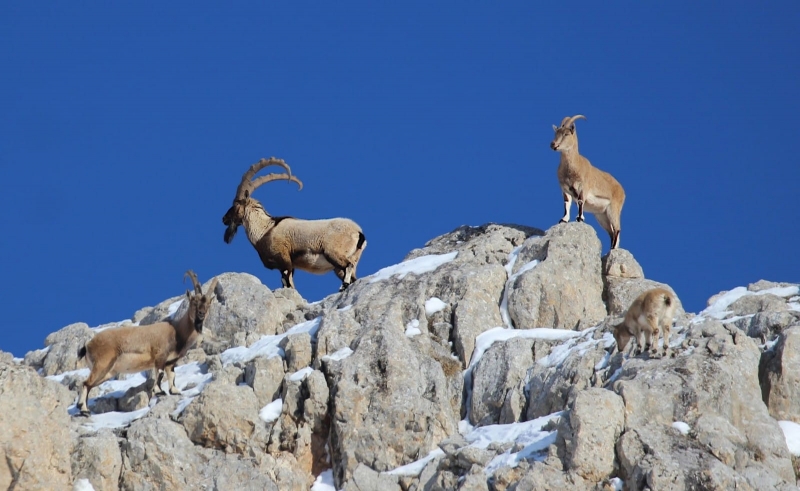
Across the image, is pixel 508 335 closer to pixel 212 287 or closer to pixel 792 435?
pixel 792 435

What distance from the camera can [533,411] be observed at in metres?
18.8

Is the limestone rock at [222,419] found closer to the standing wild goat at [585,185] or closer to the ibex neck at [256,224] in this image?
the ibex neck at [256,224]

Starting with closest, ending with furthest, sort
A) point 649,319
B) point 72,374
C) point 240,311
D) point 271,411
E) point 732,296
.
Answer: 1. point 649,319
2. point 271,411
3. point 732,296
4. point 72,374
5. point 240,311

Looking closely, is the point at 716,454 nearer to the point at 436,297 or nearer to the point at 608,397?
the point at 608,397

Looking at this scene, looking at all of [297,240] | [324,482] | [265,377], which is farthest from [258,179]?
[324,482]

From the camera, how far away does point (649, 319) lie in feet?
58.6

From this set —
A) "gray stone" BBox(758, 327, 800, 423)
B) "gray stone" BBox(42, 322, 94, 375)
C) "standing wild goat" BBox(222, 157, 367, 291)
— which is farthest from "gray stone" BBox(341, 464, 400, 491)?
"standing wild goat" BBox(222, 157, 367, 291)

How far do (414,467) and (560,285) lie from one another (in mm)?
5686

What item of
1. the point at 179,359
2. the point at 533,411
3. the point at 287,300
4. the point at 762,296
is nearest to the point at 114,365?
the point at 179,359

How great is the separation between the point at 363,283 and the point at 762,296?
319 inches

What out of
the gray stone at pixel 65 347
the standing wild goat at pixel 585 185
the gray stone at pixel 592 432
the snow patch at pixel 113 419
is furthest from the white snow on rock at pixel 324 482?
the standing wild goat at pixel 585 185

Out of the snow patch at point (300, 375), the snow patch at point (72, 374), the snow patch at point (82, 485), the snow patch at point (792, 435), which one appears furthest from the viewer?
the snow patch at point (72, 374)

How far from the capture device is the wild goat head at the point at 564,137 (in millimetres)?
25062

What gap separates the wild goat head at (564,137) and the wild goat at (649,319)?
7369mm
